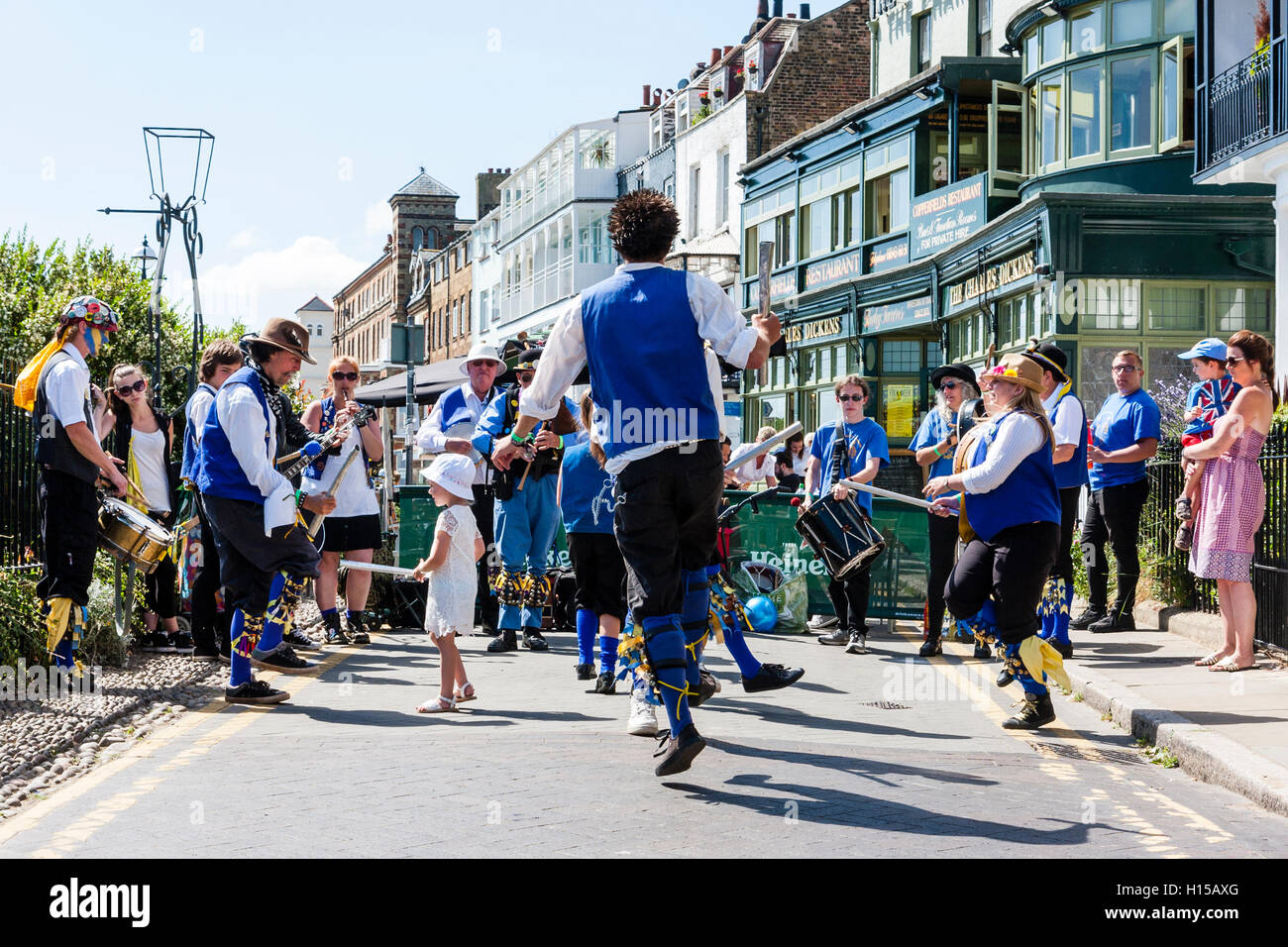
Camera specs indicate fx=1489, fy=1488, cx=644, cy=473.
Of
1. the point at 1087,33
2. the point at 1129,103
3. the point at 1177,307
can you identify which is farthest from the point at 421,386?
the point at 1087,33

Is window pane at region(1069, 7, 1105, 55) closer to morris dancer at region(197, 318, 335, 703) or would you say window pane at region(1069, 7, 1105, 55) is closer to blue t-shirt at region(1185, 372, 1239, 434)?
blue t-shirt at region(1185, 372, 1239, 434)

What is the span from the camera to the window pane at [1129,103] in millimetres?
21297

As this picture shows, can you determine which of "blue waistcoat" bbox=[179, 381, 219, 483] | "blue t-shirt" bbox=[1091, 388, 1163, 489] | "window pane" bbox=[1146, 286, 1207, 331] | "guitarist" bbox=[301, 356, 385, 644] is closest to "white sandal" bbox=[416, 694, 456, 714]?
"blue waistcoat" bbox=[179, 381, 219, 483]

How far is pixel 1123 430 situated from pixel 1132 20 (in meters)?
12.3

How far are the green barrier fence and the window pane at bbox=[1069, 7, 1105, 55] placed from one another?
39.4 ft

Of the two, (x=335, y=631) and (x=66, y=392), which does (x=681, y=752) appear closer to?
(x=66, y=392)

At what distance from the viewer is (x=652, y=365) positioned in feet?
19.5

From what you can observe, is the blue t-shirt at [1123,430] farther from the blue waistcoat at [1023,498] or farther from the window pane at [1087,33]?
the window pane at [1087,33]

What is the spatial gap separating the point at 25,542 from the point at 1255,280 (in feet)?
55.2

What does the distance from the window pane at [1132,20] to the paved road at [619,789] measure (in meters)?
15.5

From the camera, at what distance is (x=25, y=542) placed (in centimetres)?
1062

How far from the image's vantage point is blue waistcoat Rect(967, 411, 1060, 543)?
7.39m

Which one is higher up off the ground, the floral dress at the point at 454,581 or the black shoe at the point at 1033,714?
the floral dress at the point at 454,581

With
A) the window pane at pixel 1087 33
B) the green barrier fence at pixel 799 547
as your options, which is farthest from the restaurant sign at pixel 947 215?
the green barrier fence at pixel 799 547
